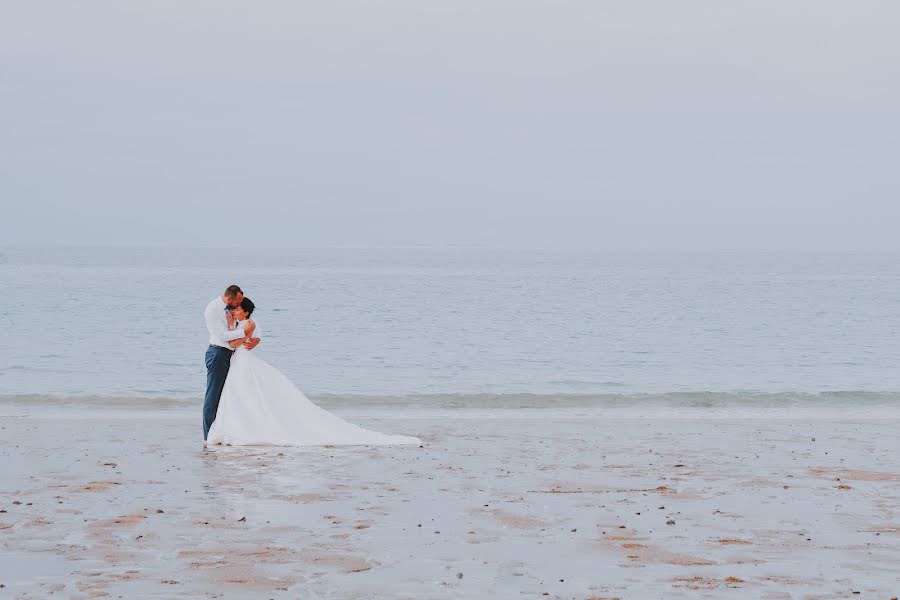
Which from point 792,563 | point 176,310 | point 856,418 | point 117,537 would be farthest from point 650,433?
point 176,310

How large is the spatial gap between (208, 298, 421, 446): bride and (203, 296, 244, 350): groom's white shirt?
114 millimetres

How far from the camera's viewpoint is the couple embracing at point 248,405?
586 inches

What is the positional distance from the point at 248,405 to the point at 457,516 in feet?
18.9

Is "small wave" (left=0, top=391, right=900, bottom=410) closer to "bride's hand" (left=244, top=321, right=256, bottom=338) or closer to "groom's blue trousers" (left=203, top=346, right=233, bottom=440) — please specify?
"groom's blue trousers" (left=203, top=346, right=233, bottom=440)

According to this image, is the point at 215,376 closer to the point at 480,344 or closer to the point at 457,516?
the point at 457,516

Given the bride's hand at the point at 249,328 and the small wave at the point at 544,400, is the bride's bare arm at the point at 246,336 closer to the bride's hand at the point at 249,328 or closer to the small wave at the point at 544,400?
the bride's hand at the point at 249,328

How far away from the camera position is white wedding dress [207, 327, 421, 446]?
1490cm

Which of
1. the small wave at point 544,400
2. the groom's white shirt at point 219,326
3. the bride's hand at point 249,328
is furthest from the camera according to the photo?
the small wave at point 544,400

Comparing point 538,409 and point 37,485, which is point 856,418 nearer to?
point 538,409

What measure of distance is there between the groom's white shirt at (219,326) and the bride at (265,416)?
0.11 m

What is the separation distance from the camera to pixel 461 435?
1644cm

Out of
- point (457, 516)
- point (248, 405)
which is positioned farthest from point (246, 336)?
point (457, 516)

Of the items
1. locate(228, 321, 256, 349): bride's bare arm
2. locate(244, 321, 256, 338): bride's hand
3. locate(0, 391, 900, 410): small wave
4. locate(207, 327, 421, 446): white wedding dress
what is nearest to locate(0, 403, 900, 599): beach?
locate(207, 327, 421, 446): white wedding dress

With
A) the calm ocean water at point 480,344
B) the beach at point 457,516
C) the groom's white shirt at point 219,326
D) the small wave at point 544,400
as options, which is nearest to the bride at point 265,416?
the groom's white shirt at point 219,326
